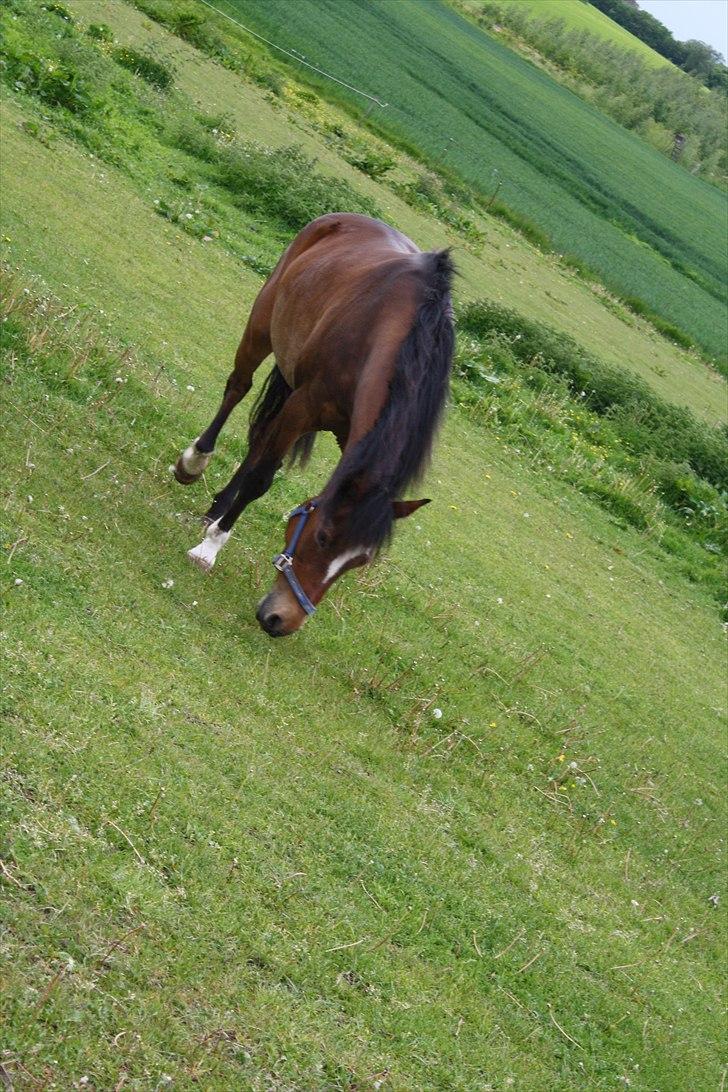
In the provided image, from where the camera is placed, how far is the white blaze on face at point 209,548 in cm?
691

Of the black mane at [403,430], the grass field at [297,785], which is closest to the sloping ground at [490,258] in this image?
the grass field at [297,785]

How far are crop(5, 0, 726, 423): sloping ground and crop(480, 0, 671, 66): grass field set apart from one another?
77456 mm

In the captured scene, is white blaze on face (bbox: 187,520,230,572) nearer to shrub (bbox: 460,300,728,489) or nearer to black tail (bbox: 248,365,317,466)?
black tail (bbox: 248,365,317,466)

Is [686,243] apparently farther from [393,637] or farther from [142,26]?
[393,637]

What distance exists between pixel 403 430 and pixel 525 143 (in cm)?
4595

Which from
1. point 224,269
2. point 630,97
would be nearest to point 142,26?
point 224,269

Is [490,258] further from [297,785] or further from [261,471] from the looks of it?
[297,785]

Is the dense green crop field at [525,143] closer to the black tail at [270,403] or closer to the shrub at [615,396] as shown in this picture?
the shrub at [615,396]

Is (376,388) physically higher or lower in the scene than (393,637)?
higher

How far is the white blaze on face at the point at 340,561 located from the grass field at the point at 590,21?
101772 mm

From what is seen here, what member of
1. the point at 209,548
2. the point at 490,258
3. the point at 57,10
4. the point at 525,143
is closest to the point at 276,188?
the point at 57,10

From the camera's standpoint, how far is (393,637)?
7914 millimetres

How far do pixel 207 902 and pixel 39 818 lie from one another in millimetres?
704

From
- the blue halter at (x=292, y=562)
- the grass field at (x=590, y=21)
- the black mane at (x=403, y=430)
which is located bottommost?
the blue halter at (x=292, y=562)
